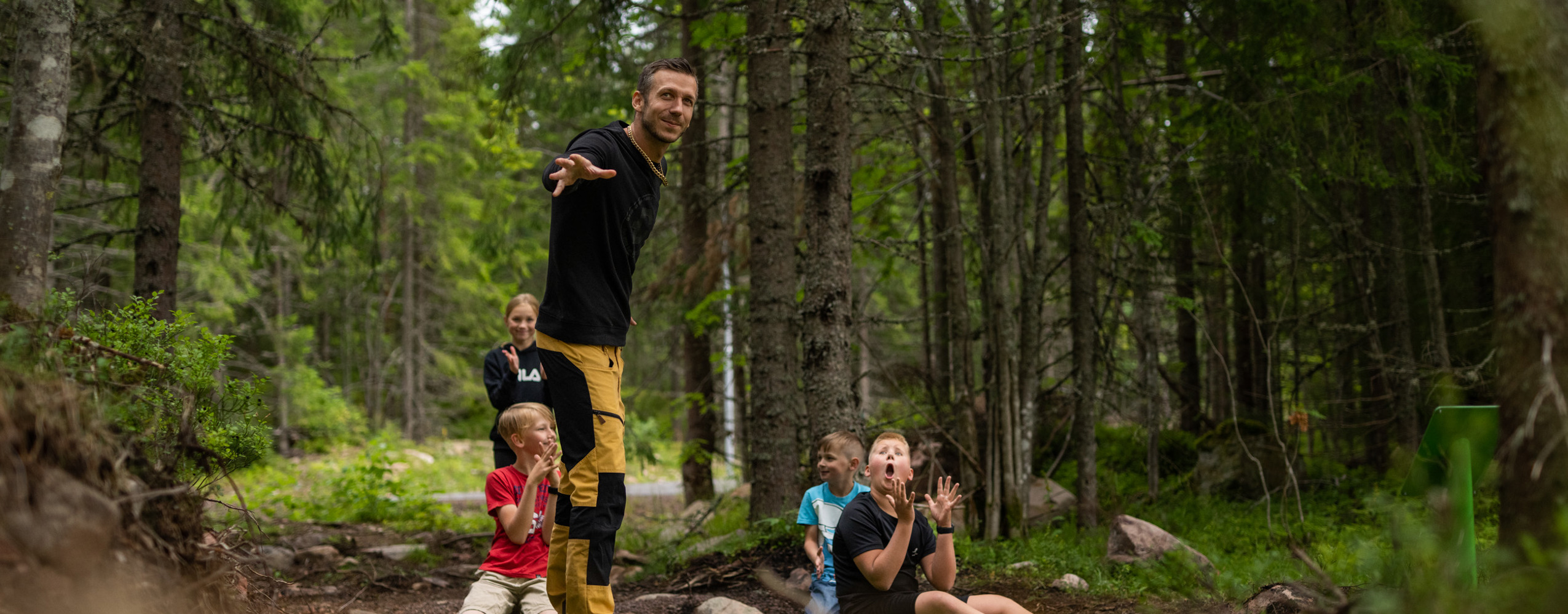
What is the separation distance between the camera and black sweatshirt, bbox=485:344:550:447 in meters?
5.83

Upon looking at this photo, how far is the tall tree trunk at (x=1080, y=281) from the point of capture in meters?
7.29

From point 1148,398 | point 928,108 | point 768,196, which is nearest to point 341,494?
point 768,196

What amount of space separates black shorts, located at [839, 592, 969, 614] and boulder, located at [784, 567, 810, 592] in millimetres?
1360

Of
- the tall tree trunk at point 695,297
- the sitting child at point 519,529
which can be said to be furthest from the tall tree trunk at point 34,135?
the tall tree trunk at point 695,297

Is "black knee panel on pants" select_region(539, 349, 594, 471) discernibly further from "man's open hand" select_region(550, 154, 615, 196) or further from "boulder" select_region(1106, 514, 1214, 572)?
"boulder" select_region(1106, 514, 1214, 572)

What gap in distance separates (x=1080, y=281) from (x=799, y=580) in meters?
3.72

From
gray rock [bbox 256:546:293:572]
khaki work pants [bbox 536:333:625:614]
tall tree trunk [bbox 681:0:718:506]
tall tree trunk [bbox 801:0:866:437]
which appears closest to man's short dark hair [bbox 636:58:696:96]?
khaki work pants [bbox 536:333:625:614]

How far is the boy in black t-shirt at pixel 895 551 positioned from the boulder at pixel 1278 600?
950mm

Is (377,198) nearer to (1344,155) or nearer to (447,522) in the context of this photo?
(447,522)

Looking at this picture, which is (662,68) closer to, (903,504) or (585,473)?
(585,473)

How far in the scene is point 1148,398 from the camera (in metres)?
8.10

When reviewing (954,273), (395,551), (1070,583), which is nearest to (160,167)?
(395,551)

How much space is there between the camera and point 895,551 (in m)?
3.55

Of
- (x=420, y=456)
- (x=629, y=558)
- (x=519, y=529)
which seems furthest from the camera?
(x=420, y=456)
